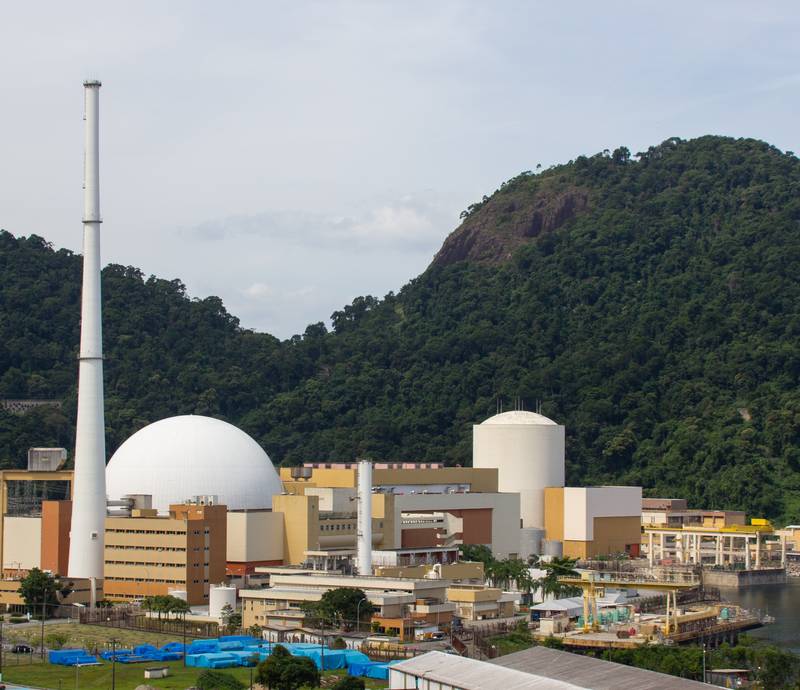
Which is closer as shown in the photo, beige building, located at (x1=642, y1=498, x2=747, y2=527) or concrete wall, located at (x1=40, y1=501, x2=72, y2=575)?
concrete wall, located at (x1=40, y1=501, x2=72, y2=575)

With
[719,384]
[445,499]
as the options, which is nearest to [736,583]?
[445,499]

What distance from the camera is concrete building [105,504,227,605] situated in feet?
258

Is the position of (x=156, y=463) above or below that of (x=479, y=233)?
below

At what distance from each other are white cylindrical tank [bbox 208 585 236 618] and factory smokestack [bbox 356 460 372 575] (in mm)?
8216

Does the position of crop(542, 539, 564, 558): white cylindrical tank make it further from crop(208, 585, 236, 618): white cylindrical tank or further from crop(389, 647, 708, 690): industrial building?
crop(389, 647, 708, 690): industrial building

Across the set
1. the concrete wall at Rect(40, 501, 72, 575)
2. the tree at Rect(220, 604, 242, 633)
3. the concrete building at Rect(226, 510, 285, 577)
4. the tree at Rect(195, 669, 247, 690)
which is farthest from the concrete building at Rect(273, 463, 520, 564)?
the tree at Rect(195, 669, 247, 690)

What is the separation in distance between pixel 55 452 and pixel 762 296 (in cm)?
8415

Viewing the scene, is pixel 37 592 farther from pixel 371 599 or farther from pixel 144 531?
pixel 371 599

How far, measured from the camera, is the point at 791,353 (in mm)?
145125

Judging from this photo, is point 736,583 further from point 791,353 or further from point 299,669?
point 299,669

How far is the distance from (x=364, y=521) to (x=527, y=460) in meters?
32.0

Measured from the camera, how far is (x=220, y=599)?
75000mm

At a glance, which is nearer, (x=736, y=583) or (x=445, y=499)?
(x=445, y=499)

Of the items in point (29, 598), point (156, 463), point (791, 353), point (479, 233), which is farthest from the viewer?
point (479, 233)
